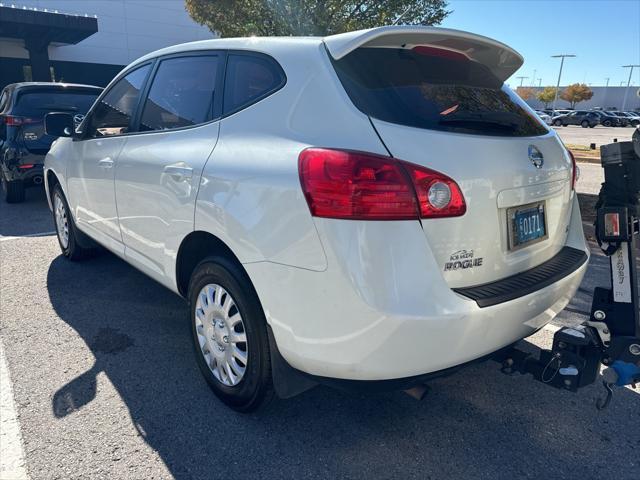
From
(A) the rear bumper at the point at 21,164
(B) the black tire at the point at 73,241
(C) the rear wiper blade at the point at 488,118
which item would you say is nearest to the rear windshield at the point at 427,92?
(C) the rear wiper blade at the point at 488,118

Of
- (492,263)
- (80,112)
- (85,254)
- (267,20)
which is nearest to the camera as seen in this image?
(492,263)

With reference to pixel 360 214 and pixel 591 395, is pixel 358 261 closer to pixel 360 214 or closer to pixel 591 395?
pixel 360 214

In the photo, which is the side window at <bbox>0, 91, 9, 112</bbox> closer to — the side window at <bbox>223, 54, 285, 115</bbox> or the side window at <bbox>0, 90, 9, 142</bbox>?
the side window at <bbox>0, 90, 9, 142</bbox>

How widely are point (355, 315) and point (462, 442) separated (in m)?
1.07

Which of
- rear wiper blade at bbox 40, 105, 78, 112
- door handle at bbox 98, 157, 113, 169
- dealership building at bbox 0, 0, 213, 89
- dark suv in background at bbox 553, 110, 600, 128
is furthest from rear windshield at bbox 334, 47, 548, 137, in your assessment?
dark suv in background at bbox 553, 110, 600, 128

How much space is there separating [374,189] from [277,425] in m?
1.39

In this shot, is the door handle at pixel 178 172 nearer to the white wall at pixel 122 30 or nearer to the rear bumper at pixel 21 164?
the rear bumper at pixel 21 164

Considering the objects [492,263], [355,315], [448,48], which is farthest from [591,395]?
[448,48]

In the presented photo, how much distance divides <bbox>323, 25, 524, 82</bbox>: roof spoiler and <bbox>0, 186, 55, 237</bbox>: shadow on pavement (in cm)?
558

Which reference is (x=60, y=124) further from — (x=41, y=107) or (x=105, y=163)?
(x=41, y=107)

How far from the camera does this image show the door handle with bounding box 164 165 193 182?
101 inches

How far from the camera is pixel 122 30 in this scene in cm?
2886

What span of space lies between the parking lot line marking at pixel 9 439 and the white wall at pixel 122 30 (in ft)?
94.8

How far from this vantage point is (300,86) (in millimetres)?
2146
